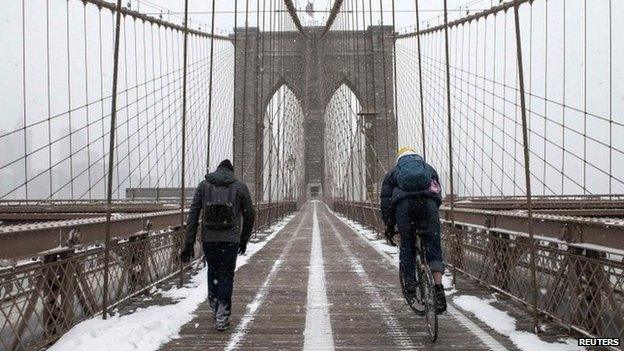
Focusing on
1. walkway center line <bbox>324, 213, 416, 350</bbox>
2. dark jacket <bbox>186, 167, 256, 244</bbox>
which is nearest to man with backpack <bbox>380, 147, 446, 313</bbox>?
walkway center line <bbox>324, 213, 416, 350</bbox>

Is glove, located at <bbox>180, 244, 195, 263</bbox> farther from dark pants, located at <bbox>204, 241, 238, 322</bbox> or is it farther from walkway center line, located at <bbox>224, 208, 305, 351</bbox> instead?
walkway center line, located at <bbox>224, 208, 305, 351</bbox>

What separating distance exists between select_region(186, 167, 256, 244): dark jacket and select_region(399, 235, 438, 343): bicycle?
1033mm

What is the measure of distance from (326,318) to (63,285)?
162 cm

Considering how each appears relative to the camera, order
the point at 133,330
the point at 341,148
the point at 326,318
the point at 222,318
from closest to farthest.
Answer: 1. the point at 133,330
2. the point at 222,318
3. the point at 326,318
4. the point at 341,148

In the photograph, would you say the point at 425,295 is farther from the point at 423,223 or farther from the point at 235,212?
the point at 235,212

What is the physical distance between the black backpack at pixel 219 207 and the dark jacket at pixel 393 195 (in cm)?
92

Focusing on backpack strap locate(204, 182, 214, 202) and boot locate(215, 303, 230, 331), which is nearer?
boot locate(215, 303, 230, 331)

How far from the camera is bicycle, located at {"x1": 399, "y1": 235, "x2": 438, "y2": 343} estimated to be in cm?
311

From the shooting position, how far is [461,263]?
5566 millimetres

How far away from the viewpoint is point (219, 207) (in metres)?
3.47

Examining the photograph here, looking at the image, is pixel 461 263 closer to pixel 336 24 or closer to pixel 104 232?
pixel 104 232

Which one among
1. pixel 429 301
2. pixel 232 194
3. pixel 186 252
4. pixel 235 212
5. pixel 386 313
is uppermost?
pixel 232 194

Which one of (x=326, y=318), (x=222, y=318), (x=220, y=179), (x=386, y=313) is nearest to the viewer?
(x=222, y=318)

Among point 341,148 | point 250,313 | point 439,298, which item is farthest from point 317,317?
point 341,148
